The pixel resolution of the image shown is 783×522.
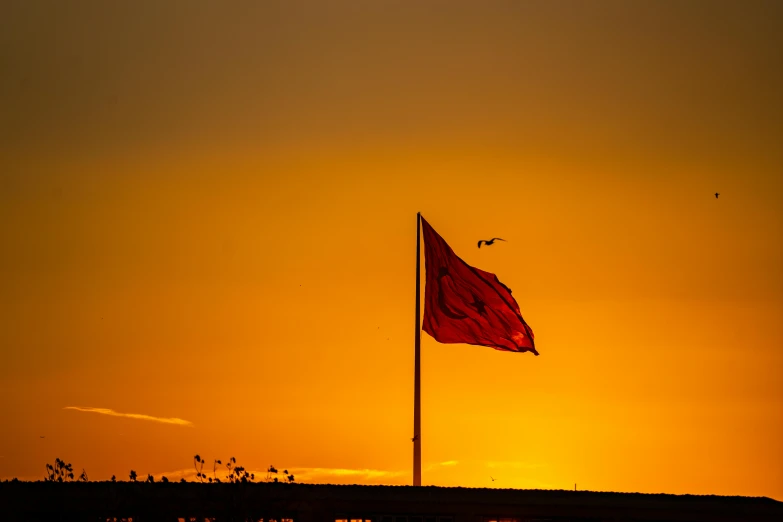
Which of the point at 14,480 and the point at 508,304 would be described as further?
the point at 508,304

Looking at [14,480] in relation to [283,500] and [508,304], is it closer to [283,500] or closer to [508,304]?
[283,500]

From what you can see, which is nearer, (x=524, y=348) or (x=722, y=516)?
(x=722, y=516)

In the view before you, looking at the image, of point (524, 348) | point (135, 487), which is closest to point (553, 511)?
point (524, 348)

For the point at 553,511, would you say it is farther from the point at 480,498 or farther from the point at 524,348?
the point at 524,348

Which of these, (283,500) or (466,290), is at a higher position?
(466,290)

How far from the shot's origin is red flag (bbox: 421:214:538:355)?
85500 mm

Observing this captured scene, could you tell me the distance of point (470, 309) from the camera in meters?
85.8

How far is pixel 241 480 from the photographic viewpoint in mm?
78625

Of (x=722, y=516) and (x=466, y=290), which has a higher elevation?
(x=466, y=290)

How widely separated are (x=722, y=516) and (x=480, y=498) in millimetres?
9368

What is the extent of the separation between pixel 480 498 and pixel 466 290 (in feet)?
32.0

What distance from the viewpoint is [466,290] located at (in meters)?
86.0

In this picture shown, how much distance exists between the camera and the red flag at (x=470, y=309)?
3366 inches

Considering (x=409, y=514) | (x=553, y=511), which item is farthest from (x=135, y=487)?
(x=553, y=511)
